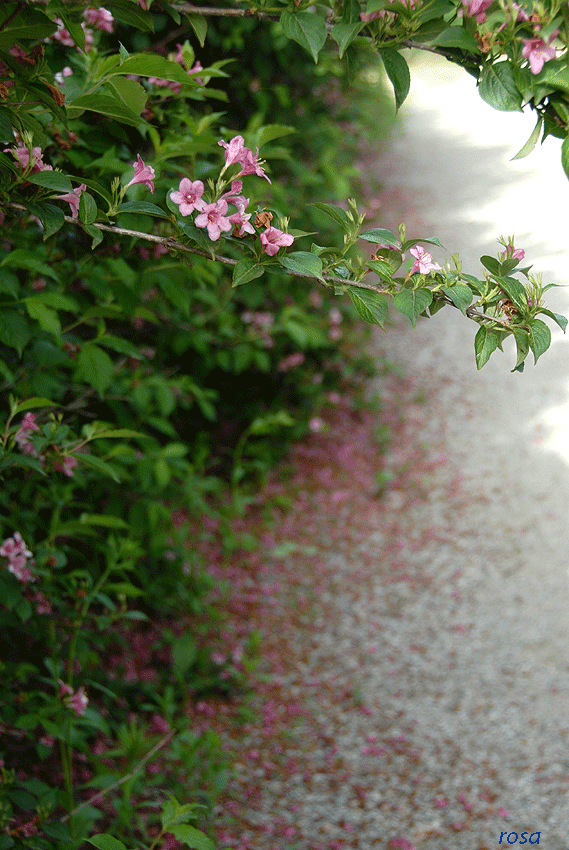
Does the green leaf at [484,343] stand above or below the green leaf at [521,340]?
below

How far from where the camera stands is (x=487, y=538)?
3.81 metres

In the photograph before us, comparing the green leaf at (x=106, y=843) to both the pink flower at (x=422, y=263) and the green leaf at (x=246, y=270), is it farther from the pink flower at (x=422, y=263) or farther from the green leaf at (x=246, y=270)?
the pink flower at (x=422, y=263)

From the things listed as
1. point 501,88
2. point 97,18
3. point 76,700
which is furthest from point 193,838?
point 97,18

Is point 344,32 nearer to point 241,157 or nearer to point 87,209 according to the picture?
point 241,157

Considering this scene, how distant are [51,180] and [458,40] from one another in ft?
2.02

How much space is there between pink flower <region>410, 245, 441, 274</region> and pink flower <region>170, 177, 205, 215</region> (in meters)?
0.33

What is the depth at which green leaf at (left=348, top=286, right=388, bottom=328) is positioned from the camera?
3.30ft

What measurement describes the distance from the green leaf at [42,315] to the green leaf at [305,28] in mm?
744

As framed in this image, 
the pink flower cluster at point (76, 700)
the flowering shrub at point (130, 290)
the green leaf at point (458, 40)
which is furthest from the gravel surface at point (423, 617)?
the green leaf at point (458, 40)

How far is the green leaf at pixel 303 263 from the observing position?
97 cm

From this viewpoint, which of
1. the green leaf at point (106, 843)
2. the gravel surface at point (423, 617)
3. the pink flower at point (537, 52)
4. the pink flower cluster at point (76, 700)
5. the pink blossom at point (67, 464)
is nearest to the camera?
the pink flower at point (537, 52)

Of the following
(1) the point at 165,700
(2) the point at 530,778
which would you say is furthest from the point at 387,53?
(2) the point at 530,778

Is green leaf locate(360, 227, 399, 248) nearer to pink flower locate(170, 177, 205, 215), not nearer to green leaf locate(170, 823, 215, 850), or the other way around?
pink flower locate(170, 177, 205, 215)

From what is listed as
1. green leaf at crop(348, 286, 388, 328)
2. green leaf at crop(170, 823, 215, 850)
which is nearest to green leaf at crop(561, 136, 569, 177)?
green leaf at crop(348, 286, 388, 328)
